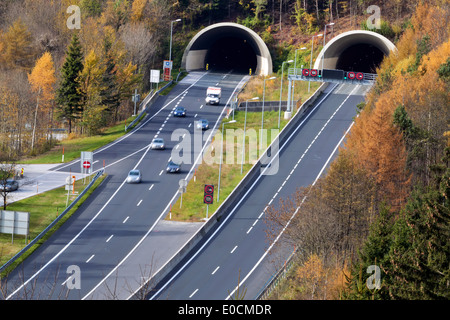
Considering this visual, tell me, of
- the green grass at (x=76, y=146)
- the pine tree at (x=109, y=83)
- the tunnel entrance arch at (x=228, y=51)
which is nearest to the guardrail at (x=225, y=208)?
Result: the green grass at (x=76, y=146)

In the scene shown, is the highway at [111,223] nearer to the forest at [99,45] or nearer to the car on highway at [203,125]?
the car on highway at [203,125]

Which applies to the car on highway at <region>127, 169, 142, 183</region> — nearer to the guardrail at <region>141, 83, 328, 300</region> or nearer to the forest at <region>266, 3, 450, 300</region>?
the guardrail at <region>141, 83, 328, 300</region>

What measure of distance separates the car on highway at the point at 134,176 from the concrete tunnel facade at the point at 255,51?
Result: 37.1 meters

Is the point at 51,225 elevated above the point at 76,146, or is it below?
below

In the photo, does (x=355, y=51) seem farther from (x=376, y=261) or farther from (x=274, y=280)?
(x=376, y=261)

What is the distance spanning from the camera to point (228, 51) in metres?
110

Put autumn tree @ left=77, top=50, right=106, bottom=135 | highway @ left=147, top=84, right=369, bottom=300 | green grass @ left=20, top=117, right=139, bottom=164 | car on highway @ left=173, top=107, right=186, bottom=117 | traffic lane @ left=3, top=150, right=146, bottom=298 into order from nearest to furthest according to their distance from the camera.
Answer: traffic lane @ left=3, top=150, right=146, bottom=298
highway @ left=147, top=84, right=369, bottom=300
green grass @ left=20, top=117, right=139, bottom=164
autumn tree @ left=77, top=50, right=106, bottom=135
car on highway @ left=173, top=107, right=186, bottom=117

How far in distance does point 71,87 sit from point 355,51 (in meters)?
41.4

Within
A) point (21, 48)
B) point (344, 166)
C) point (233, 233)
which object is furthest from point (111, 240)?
point (21, 48)

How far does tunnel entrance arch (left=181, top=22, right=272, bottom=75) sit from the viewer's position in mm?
95750

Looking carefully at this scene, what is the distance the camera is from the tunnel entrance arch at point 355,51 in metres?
86.9

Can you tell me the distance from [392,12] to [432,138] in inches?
2193

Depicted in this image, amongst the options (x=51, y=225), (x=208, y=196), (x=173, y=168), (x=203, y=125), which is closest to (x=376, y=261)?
(x=208, y=196)

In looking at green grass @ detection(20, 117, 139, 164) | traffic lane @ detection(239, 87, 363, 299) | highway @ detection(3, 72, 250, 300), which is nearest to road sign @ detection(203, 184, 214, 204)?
highway @ detection(3, 72, 250, 300)
